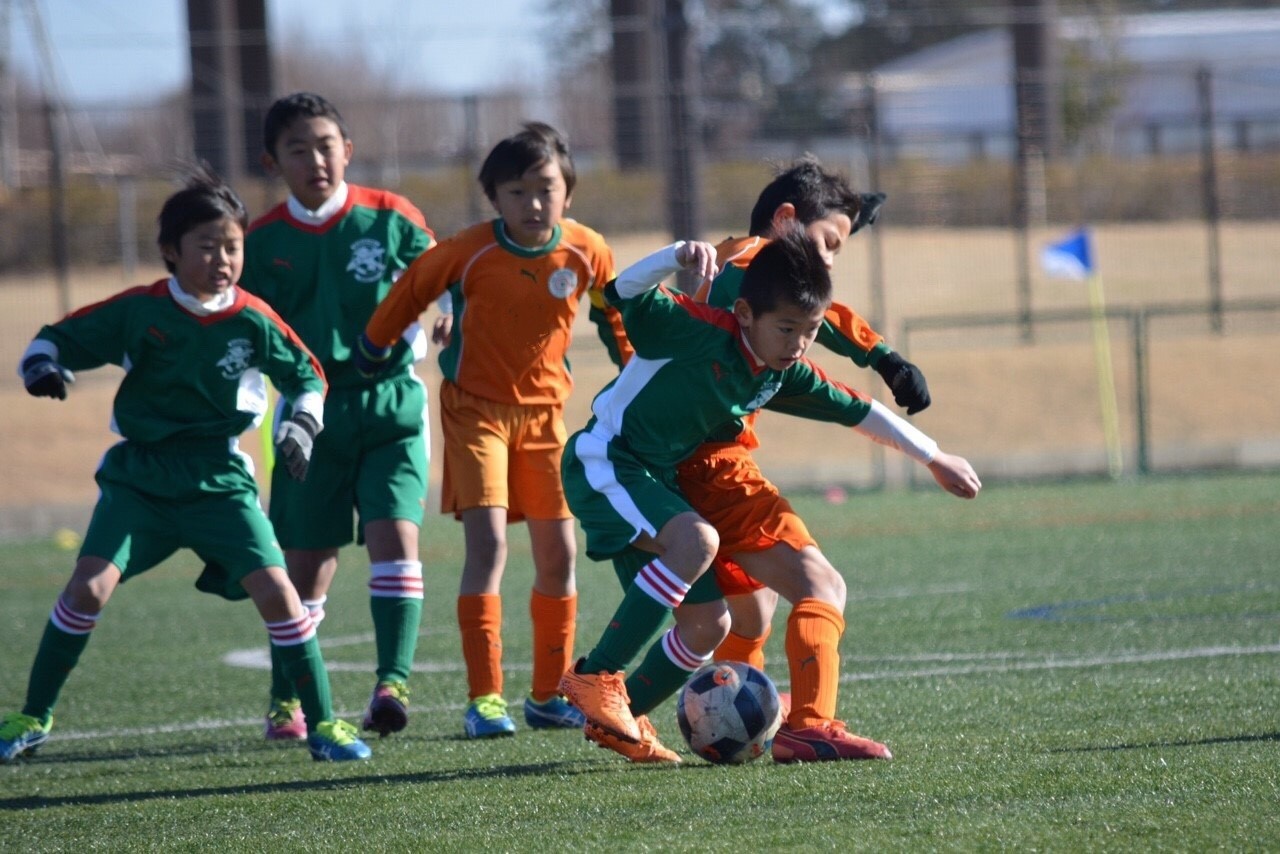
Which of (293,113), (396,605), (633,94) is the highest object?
(633,94)

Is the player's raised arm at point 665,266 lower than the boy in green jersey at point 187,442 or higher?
higher

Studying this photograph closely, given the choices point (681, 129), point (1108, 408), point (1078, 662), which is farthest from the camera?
point (681, 129)

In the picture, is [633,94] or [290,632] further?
[633,94]

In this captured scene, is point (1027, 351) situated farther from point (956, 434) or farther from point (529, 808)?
point (529, 808)

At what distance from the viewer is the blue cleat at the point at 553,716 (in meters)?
5.57

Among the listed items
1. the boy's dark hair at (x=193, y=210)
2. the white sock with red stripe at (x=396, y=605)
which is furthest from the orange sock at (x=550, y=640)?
the boy's dark hair at (x=193, y=210)

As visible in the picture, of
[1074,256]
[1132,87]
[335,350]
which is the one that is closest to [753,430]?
[335,350]

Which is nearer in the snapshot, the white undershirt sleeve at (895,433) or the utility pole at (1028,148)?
the white undershirt sleeve at (895,433)

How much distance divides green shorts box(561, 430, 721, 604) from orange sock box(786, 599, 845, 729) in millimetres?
345

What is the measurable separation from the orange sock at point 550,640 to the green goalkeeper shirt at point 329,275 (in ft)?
3.05

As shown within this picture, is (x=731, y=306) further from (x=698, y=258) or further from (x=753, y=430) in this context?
(x=698, y=258)

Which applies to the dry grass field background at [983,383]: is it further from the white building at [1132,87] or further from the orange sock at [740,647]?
the orange sock at [740,647]

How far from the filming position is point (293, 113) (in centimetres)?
576

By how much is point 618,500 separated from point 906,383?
864 millimetres
